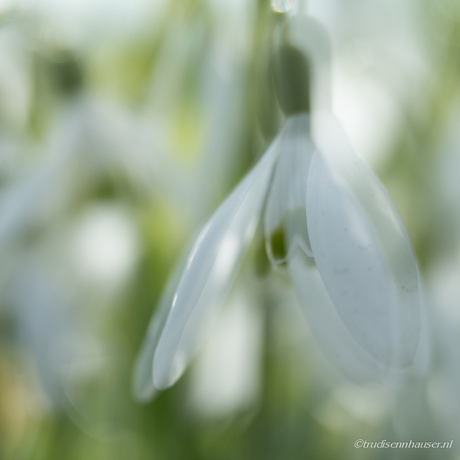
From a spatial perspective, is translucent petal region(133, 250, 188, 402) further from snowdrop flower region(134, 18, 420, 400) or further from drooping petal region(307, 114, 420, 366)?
drooping petal region(307, 114, 420, 366)

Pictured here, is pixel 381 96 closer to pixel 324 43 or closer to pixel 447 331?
pixel 324 43

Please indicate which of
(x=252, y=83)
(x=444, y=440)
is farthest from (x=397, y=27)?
(x=444, y=440)

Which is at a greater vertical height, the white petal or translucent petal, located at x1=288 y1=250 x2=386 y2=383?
the white petal

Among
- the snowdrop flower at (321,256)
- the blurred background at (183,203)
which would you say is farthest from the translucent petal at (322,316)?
the blurred background at (183,203)

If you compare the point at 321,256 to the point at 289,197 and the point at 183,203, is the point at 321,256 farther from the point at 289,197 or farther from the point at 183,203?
the point at 183,203

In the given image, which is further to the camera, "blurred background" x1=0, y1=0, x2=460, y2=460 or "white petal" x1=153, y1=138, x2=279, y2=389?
"blurred background" x1=0, y1=0, x2=460, y2=460

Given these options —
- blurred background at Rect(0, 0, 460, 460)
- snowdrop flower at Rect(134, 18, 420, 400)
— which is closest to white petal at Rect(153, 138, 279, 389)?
snowdrop flower at Rect(134, 18, 420, 400)

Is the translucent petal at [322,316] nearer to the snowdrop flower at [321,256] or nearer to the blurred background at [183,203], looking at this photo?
the snowdrop flower at [321,256]
